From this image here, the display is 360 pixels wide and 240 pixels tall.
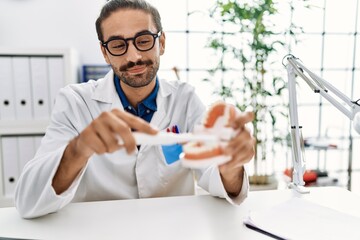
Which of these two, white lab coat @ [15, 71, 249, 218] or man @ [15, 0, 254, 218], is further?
white lab coat @ [15, 71, 249, 218]

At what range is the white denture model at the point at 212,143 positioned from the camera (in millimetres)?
562

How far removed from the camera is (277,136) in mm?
2656

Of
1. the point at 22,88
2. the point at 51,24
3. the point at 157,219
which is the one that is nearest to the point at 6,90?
the point at 22,88

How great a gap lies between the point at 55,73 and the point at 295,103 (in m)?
1.59

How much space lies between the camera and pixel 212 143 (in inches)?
22.7

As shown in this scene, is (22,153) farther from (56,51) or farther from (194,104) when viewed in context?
(194,104)

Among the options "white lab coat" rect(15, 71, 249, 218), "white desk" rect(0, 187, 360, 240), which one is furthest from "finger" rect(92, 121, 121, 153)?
"white lab coat" rect(15, 71, 249, 218)

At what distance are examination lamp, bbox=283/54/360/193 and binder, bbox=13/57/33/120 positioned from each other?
5.41 ft

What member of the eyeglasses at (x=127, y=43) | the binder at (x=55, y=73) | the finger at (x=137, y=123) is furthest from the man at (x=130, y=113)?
the binder at (x=55, y=73)

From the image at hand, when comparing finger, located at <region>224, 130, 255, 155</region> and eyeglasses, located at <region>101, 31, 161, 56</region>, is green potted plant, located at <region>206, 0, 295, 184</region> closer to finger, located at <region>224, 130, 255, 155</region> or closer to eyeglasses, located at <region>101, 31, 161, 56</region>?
eyeglasses, located at <region>101, 31, 161, 56</region>

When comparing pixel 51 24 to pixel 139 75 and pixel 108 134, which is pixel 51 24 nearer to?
pixel 139 75

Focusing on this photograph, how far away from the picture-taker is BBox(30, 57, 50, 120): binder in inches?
78.7

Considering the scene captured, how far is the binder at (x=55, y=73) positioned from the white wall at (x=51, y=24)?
287 millimetres

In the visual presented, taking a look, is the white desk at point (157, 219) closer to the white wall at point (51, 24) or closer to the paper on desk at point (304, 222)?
the paper on desk at point (304, 222)
